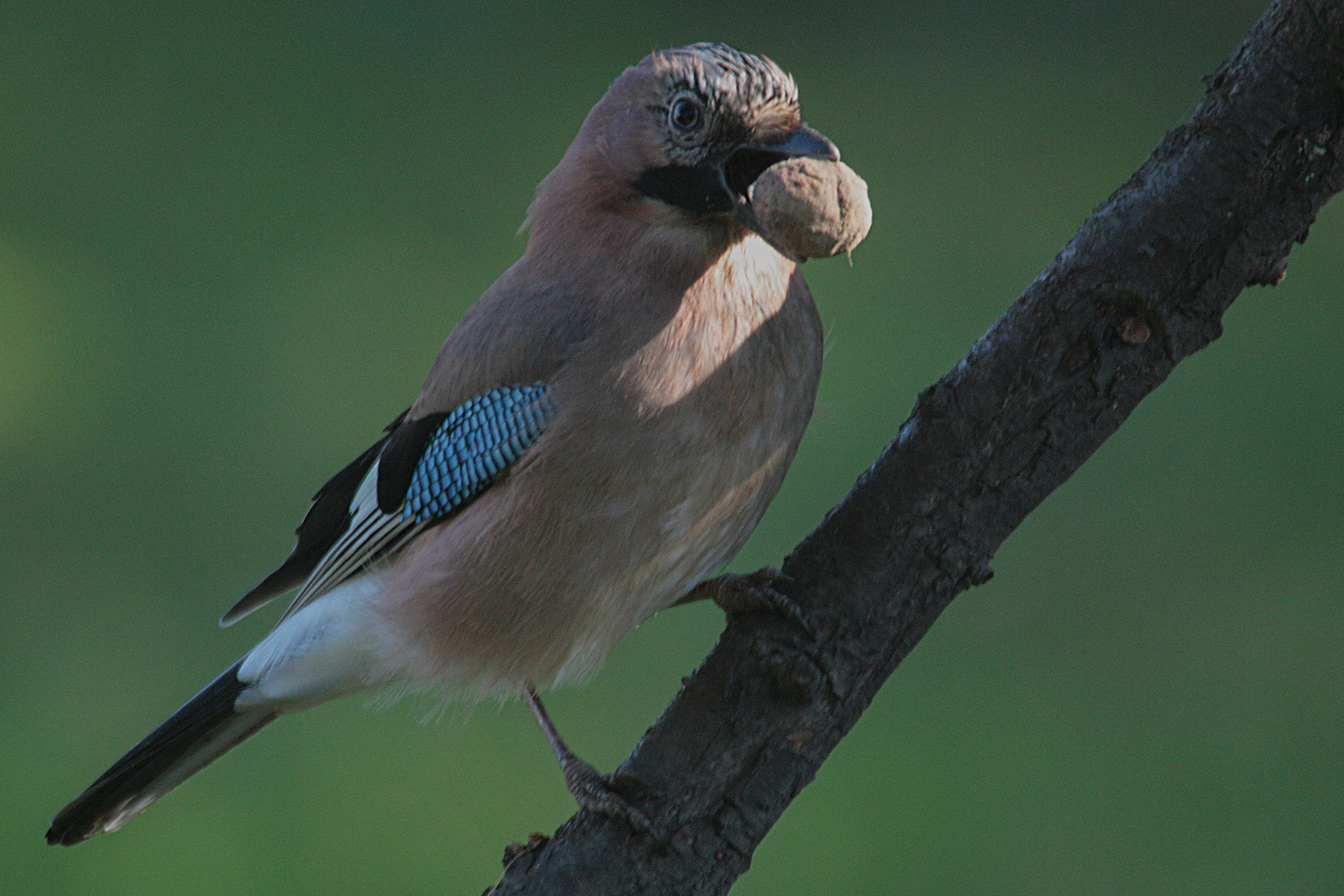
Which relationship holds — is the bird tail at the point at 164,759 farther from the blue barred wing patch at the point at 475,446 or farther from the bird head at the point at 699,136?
the bird head at the point at 699,136

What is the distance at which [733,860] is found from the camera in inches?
54.4

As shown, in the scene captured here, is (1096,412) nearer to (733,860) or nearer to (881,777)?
(733,860)

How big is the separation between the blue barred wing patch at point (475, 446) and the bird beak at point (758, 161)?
0.99 ft

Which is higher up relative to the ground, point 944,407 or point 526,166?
point 526,166

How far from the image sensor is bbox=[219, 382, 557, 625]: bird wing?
1.54 meters

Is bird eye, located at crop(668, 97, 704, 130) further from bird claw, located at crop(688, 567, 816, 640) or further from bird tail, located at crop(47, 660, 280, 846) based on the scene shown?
bird tail, located at crop(47, 660, 280, 846)

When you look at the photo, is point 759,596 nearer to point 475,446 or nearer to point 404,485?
point 475,446

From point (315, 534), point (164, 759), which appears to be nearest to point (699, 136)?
point (315, 534)

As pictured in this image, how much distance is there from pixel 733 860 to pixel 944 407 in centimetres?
51

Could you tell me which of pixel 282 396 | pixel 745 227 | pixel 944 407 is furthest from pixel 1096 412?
pixel 282 396

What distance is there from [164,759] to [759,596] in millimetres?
898

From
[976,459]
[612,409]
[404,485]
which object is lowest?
[976,459]

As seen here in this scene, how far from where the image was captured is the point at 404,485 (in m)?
1.69

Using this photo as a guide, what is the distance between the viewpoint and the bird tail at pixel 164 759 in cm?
177
